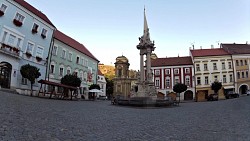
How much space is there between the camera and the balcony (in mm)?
25164

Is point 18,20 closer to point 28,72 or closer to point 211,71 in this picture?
point 28,72

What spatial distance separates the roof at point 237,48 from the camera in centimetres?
5453

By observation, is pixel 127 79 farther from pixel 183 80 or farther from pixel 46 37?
pixel 46 37

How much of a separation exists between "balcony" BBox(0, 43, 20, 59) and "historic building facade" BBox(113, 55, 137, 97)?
47.4m

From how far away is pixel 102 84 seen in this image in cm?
7350

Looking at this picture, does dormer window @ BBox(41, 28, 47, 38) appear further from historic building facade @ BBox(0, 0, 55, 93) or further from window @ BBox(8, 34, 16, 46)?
window @ BBox(8, 34, 16, 46)

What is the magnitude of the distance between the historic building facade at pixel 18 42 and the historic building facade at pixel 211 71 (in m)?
39.0

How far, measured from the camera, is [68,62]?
41625 mm

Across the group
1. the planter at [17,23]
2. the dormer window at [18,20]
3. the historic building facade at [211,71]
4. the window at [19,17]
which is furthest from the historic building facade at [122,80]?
the planter at [17,23]

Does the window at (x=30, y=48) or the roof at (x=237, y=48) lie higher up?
the roof at (x=237, y=48)

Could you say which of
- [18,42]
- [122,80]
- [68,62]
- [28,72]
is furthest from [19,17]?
[122,80]

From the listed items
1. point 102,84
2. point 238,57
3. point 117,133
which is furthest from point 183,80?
point 117,133

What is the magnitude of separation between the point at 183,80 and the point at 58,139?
5370cm

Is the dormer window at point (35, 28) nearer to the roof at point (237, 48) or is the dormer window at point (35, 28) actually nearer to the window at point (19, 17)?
the window at point (19, 17)
